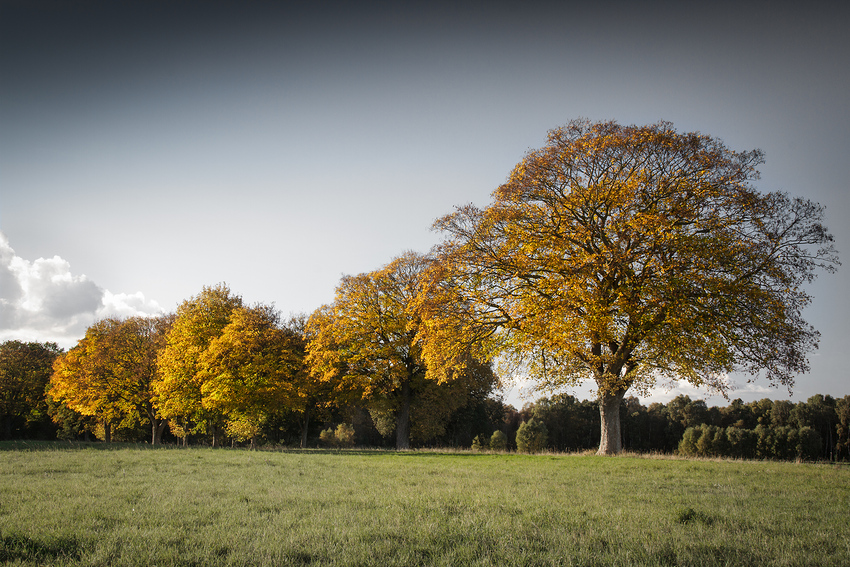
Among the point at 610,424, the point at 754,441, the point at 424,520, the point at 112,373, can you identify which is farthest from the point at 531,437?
the point at 424,520

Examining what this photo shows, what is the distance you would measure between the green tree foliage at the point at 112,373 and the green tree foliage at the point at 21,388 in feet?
50.9

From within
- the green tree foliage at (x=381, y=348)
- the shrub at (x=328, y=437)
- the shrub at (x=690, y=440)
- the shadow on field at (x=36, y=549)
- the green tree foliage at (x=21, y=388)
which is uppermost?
the green tree foliage at (x=381, y=348)

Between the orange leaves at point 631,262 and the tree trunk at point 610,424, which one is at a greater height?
the orange leaves at point 631,262

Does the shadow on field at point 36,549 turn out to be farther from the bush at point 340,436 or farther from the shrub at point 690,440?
the shrub at point 690,440

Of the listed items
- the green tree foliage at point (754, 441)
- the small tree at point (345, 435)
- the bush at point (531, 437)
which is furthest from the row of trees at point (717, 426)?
the small tree at point (345, 435)

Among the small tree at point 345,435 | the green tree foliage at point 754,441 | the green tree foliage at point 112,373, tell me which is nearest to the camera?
the green tree foliage at point 112,373

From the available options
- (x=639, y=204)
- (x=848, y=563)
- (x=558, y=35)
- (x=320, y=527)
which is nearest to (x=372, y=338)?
(x=639, y=204)

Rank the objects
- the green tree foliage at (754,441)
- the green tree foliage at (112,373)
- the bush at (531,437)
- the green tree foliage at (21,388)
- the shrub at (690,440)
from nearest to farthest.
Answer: the green tree foliage at (112,373) → the green tree foliage at (21,388) → the bush at (531,437) → the green tree foliage at (754,441) → the shrub at (690,440)

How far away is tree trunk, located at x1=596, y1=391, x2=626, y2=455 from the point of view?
21.5 m

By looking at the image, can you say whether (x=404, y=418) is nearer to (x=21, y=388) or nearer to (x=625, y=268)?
(x=625, y=268)

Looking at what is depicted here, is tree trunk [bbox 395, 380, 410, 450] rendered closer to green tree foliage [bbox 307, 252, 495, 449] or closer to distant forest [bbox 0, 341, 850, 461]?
green tree foliage [bbox 307, 252, 495, 449]

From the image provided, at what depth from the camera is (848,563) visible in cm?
534

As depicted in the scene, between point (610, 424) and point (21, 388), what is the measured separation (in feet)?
232

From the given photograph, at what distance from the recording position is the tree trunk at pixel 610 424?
21.5 meters
